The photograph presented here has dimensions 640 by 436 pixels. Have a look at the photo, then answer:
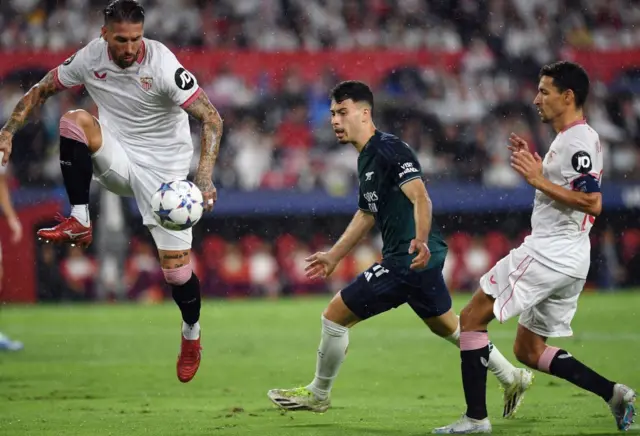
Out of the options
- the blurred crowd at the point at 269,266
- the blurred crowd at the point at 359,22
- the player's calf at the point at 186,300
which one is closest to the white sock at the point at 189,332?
the player's calf at the point at 186,300

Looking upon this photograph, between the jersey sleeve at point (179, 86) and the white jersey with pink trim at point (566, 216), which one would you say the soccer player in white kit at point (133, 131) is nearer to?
the jersey sleeve at point (179, 86)

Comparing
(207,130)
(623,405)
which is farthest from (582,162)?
(207,130)

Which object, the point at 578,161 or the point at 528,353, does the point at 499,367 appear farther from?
the point at 578,161

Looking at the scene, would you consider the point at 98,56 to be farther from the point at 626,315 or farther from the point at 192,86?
A: the point at 626,315

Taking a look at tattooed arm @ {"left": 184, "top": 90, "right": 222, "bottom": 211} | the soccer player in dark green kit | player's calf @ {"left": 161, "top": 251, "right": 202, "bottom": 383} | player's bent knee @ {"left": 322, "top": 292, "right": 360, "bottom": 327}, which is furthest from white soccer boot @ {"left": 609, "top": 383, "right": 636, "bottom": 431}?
player's calf @ {"left": 161, "top": 251, "right": 202, "bottom": 383}

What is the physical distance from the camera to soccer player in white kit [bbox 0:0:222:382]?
23.3 ft

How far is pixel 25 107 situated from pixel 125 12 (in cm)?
104

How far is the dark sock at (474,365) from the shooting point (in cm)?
638

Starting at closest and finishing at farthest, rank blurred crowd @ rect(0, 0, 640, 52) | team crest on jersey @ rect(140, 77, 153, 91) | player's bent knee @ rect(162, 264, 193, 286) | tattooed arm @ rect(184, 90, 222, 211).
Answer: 1. tattooed arm @ rect(184, 90, 222, 211)
2. team crest on jersey @ rect(140, 77, 153, 91)
3. player's bent knee @ rect(162, 264, 193, 286)
4. blurred crowd @ rect(0, 0, 640, 52)

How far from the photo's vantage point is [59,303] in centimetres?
1773

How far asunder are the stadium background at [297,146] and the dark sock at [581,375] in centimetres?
1103

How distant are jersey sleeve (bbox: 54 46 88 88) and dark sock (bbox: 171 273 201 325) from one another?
1.63m

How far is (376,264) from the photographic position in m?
6.76

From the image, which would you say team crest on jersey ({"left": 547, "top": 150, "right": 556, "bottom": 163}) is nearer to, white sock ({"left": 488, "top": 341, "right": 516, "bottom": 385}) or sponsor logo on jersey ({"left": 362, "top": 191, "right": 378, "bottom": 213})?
sponsor logo on jersey ({"left": 362, "top": 191, "right": 378, "bottom": 213})
